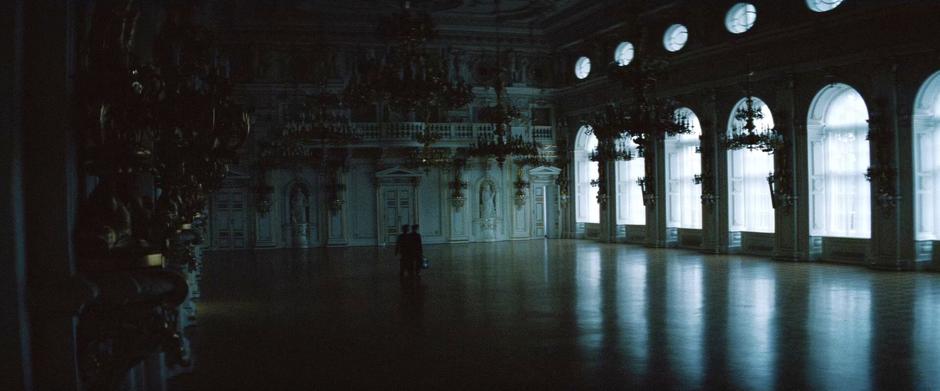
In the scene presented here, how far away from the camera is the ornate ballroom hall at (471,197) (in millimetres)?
3229

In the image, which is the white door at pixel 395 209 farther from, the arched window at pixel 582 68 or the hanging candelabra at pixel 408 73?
the hanging candelabra at pixel 408 73

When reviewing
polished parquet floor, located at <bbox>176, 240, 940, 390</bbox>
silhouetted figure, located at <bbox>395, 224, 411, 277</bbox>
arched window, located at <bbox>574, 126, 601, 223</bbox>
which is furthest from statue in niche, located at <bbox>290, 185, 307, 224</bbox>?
silhouetted figure, located at <bbox>395, 224, 411, 277</bbox>

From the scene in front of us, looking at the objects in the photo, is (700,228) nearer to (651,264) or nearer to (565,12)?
(651,264)

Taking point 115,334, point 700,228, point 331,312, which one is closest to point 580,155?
point 700,228

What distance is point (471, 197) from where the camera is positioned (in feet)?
98.0

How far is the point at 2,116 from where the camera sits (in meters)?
2.75

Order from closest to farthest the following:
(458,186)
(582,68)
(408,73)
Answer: (408,73) → (582,68) → (458,186)

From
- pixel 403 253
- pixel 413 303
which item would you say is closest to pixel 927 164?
pixel 403 253

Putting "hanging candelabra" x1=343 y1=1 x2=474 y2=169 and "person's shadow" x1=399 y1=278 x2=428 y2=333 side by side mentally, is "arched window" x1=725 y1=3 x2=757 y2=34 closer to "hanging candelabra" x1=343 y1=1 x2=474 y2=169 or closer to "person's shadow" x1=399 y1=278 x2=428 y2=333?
"hanging candelabra" x1=343 y1=1 x2=474 y2=169

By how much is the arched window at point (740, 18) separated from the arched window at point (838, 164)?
2.98 metres

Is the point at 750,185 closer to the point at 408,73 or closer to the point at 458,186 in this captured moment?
the point at 458,186

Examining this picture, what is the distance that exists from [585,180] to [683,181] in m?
6.06

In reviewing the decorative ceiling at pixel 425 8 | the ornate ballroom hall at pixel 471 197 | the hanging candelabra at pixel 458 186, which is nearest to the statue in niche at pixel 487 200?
the ornate ballroom hall at pixel 471 197

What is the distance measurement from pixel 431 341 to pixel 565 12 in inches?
790
